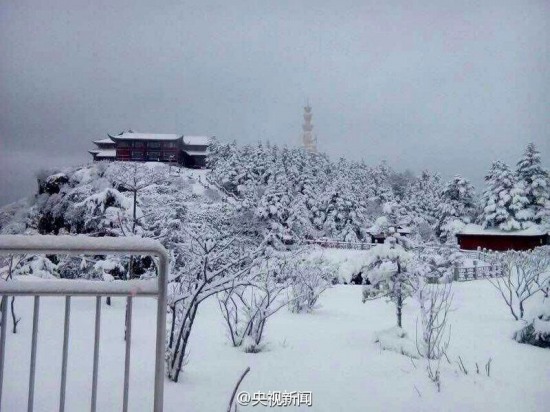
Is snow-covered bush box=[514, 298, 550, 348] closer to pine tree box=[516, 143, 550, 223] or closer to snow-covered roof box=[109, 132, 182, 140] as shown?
pine tree box=[516, 143, 550, 223]

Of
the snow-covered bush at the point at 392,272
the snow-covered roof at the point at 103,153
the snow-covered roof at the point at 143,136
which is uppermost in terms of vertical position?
the snow-covered roof at the point at 143,136

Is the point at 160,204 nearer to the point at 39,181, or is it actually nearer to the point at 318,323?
the point at 39,181

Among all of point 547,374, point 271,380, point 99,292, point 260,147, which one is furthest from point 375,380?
point 260,147

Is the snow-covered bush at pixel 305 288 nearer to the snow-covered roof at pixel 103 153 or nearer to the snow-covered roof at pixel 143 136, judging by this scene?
the snow-covered roof at pixel 143 136

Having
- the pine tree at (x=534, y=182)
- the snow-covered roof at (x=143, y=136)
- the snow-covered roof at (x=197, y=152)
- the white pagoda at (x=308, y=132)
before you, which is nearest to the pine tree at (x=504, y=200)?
the pine tree at (x=534, y=182)

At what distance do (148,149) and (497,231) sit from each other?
2980cm

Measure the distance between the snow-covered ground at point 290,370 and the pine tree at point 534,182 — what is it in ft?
69.3

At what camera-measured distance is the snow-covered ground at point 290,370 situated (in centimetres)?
385

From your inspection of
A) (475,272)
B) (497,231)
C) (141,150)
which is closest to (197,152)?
(141,150)

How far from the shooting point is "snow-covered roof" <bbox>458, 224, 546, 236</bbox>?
27.1 metres

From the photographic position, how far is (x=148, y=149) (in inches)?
1485

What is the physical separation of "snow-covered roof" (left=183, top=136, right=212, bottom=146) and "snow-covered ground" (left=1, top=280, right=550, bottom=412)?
→ 43.3m

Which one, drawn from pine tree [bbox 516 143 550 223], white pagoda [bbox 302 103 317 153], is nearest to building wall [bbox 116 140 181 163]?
pine tree [bbox 516 143 550 223]

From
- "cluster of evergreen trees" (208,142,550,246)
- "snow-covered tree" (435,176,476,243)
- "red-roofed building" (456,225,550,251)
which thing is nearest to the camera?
"cluster of evergreen trees" (208,142,550,246)
